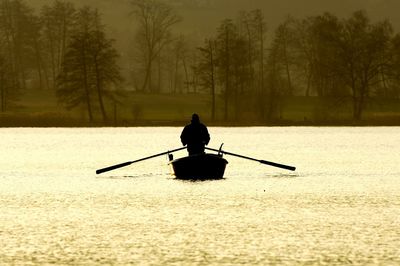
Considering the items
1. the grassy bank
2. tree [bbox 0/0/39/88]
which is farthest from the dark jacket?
tree [bbox 0/0/39/88]

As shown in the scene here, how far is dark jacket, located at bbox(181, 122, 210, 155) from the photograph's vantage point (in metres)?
40.4

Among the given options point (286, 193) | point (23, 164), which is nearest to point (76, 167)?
point (23, 164)

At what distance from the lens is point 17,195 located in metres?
37.2

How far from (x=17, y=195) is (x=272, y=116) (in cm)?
6987

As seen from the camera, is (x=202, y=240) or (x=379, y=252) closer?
(x=379, y=252)

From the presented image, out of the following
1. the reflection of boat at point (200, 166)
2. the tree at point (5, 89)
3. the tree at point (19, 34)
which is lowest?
the reflection of boat at point (200, 166)

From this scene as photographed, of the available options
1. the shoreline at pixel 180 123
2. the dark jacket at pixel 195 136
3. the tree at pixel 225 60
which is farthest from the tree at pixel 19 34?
the dark jacket at pixel 195 136

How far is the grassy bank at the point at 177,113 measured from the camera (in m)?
104

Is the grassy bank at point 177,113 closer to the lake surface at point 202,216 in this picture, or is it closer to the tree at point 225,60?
the tree at point 225,60

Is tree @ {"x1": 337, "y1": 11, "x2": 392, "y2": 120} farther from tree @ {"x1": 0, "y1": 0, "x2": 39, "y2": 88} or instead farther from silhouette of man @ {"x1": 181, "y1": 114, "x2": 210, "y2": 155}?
tree @ {"x1": 0, "y1": 0, "x2": 39, "y2": 88}

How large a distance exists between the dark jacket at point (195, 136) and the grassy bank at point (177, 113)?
61819 millimetres

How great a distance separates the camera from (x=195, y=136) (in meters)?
40.7

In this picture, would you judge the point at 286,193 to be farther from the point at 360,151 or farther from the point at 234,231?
the point at 360,151

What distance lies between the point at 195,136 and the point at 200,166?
4.63 feet
